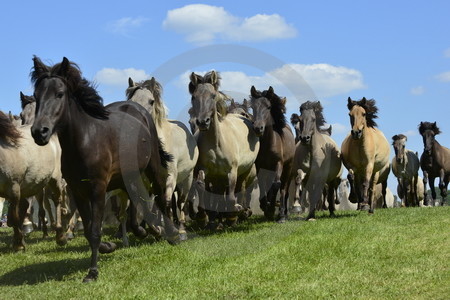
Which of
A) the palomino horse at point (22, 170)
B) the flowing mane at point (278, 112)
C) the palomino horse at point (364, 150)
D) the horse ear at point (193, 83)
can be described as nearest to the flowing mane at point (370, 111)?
the palomino horse at point (364, 150)

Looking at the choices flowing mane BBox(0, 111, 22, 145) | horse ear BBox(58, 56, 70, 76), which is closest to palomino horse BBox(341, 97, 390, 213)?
flowing mane BBox(0, 111, 22, 145)

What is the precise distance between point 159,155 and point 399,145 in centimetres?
1527

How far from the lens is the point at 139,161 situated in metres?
9.70

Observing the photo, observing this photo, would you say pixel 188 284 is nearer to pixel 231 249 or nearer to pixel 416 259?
pixel 231 249

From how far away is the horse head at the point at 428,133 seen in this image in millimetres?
23513

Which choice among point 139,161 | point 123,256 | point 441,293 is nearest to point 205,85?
point 139,161

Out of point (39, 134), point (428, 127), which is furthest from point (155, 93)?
point (428, 127)

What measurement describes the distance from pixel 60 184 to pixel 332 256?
7.03m

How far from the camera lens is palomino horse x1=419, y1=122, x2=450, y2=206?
23.6m

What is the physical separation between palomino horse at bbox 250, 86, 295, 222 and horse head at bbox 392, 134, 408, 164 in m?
10.0

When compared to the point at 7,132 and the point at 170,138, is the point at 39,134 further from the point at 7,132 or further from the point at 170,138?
the point at 170,138

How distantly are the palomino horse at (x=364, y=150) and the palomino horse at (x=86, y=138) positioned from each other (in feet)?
23.2

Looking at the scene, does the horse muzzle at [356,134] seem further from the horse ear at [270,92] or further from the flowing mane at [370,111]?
the horse ear at [270,92]

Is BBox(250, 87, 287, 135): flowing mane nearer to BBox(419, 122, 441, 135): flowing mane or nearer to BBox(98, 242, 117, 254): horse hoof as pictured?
BBox(98, 242, 117, 254): horse hoof
